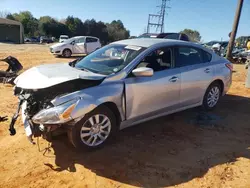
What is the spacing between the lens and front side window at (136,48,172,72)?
4250 millimetres

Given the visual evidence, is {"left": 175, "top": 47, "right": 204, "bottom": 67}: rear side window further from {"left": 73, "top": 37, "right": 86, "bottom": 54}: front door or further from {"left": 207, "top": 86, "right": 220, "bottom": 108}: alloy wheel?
{"left": 73, "top": 37, "right": 86, "bottom": 54}: front door

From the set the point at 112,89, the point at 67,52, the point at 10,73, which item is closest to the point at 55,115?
the point at 112,89

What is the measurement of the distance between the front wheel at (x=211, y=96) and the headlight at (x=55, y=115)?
3.28 m

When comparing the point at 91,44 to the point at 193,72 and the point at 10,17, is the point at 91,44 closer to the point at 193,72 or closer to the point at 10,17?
the point at 193,72

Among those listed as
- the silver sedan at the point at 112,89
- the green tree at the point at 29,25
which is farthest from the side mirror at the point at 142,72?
the green tree at the point at 29,25

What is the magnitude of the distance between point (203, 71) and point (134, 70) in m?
1.89

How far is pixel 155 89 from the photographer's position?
13.7 feet

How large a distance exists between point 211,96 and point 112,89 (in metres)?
2.80

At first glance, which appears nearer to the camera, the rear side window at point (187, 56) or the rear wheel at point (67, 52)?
the rear side window at point (187, 56)

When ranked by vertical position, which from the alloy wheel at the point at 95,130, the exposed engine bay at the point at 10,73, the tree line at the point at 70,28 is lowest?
the alloy wheel at the point at 95,130

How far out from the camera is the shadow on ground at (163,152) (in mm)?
3270

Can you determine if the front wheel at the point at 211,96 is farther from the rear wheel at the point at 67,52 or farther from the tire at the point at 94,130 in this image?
the rear wheel at the point at 67,52

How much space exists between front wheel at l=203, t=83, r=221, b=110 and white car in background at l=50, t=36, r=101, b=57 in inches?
543

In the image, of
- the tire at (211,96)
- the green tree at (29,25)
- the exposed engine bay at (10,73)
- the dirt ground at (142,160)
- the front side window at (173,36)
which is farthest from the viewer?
the green tree at (29,25)
